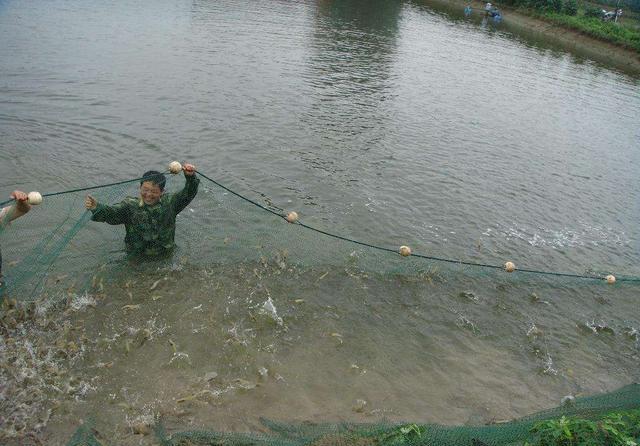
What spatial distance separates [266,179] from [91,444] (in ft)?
25.4

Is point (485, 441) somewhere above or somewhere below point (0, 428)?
above

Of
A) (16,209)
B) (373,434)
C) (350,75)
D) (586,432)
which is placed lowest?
(350,75)

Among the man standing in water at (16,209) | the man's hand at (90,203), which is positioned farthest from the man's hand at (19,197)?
the man's hand at (90,203)

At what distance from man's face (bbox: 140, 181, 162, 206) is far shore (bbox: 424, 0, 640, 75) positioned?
36394mm

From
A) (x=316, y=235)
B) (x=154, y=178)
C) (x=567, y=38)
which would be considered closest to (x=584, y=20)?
(x=567, y=38)

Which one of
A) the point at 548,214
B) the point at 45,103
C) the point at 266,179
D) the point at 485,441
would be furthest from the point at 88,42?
the point at 485,441

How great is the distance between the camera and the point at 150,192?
725cm

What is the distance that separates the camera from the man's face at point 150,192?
7.19 metres

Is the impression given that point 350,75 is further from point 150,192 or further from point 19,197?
point 19,197

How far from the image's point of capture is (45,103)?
14.2 m

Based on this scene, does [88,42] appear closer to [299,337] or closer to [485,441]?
[299,337]

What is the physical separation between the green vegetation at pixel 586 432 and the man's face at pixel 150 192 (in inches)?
229

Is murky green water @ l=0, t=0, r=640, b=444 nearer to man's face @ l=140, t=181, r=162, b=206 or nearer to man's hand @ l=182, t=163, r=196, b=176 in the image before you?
man's face @ l=140, t=181, r=162, b=206

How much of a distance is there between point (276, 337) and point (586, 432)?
403 centimetres
